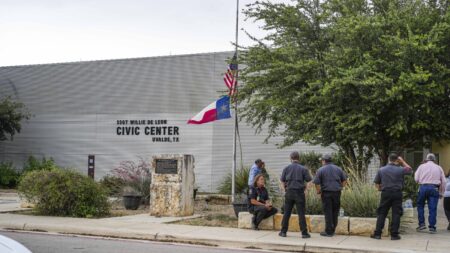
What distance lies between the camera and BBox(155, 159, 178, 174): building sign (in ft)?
55.6

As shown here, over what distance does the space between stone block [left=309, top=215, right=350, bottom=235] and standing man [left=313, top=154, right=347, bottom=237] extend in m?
0.19

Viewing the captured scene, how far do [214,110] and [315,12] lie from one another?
15.7 ft

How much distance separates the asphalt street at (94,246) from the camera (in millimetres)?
11016

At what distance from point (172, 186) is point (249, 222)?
363cm

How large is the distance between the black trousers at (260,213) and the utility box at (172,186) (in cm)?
360

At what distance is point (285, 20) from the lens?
18828 millimetres

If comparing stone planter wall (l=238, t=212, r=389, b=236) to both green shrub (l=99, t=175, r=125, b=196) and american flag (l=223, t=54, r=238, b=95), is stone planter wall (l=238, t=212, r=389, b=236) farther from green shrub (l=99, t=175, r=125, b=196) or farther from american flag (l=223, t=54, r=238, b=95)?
green shrub (l=99, t=175, r=125, b=196)

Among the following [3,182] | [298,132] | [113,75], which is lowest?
[3,182]

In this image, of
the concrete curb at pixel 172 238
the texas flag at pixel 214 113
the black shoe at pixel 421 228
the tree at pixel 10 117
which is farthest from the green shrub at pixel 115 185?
the tree at pixel 10 117

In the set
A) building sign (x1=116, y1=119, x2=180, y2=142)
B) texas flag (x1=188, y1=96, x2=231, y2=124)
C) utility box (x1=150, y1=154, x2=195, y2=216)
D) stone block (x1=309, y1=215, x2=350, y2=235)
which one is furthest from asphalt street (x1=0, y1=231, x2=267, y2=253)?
building sign (x1=116, y1=119, x2=180, y2=142)

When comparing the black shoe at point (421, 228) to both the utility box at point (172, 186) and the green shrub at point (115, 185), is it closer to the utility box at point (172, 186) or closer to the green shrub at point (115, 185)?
the utility box at point (172, 186)

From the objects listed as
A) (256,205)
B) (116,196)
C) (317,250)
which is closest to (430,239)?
(317,250)

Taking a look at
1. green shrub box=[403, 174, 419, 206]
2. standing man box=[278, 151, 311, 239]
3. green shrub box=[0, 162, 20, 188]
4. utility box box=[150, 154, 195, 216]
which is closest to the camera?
standing man box=[278, 151, 311, 239]

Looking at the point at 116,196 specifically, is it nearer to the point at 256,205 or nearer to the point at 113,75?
the point at 256,205
